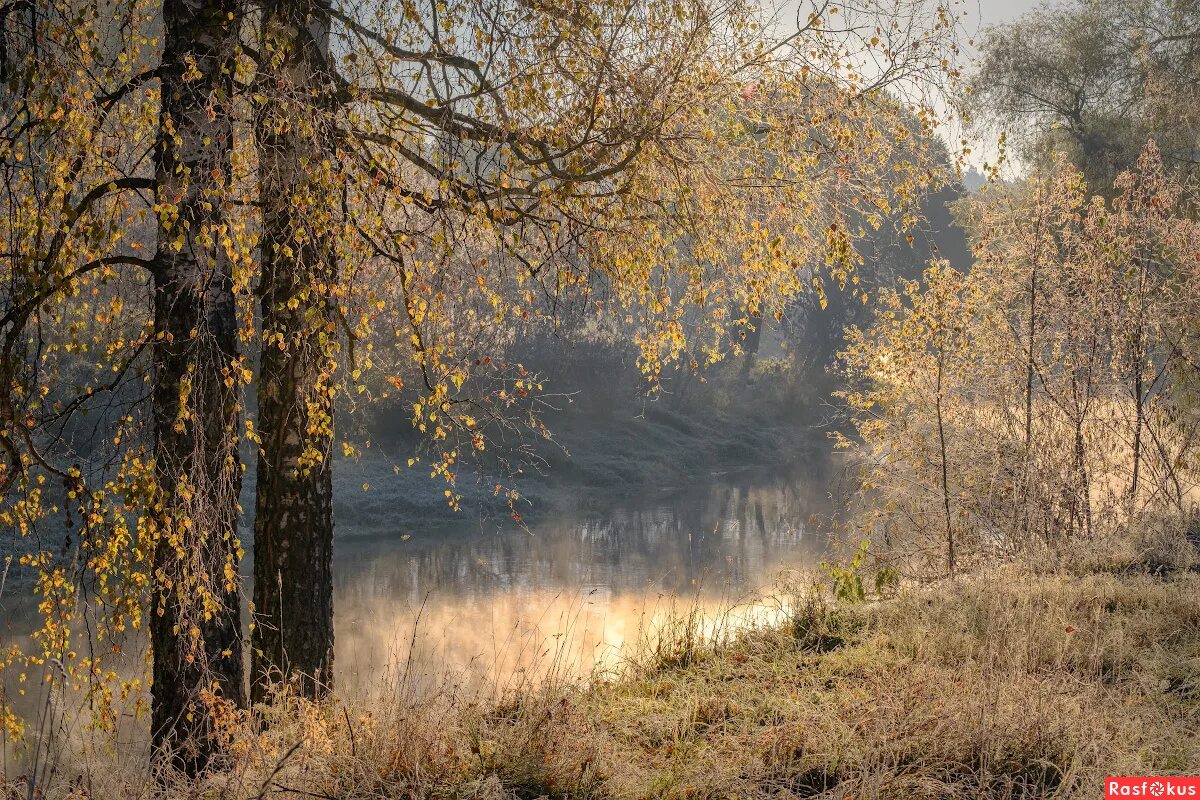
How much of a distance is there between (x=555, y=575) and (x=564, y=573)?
0.69 feet

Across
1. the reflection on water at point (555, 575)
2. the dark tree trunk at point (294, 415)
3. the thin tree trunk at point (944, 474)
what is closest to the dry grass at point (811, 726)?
the dark tree trunk at point (294, 415)

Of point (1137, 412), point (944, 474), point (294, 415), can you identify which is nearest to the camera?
point (294, 415)

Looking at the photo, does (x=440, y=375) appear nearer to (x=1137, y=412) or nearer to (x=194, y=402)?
(x=194, y=402)

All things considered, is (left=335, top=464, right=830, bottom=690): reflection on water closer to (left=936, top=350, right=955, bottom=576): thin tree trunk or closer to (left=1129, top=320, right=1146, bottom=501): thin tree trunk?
(left=936, top=350, right=955, bottom=576): thin tree trunk

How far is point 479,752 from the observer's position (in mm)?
4340

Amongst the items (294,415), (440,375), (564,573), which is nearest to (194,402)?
(294,415)

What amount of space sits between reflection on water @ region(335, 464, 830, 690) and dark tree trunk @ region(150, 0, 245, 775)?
446 cm

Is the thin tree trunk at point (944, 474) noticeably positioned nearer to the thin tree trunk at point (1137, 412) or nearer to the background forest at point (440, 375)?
the background forest at point (440, 375)

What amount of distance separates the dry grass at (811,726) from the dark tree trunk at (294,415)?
47 centimetres

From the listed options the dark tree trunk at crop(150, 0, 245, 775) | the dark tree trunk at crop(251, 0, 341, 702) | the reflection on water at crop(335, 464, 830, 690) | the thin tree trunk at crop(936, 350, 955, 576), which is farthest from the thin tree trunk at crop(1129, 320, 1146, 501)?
the dark tree trunk at crop(150, 0, 245, 775)

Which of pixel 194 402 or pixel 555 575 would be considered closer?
pixel 194 402

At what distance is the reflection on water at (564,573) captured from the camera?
43.1 ft

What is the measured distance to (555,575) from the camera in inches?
685

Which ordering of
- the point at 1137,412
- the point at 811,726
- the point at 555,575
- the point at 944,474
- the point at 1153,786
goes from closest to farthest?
the point at 1153,786
the point at 811,726
the point at 944,474
the point at 1137,412
the point at 555,575
